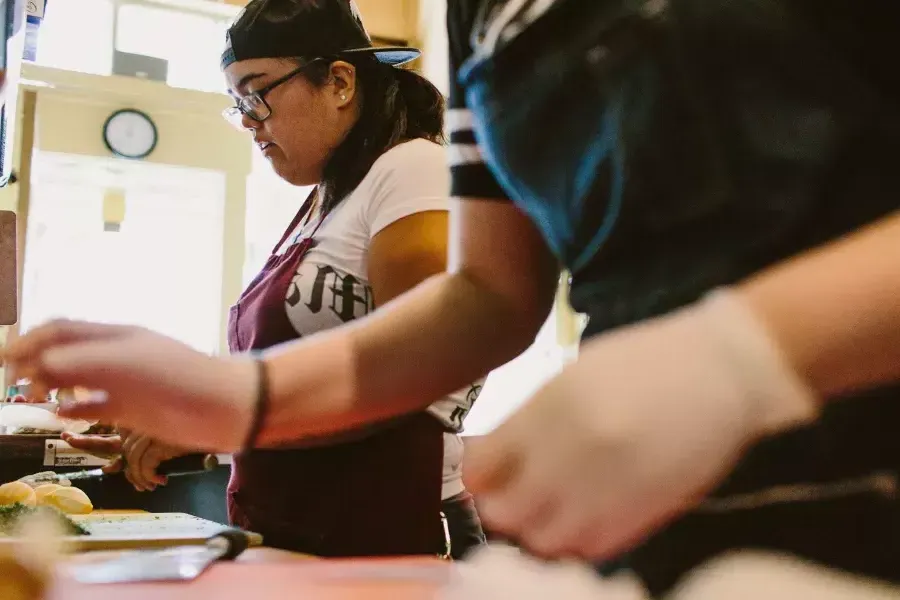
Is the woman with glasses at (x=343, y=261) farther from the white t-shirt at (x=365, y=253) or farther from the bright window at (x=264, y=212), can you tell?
the bright window at (x=264, y=212)

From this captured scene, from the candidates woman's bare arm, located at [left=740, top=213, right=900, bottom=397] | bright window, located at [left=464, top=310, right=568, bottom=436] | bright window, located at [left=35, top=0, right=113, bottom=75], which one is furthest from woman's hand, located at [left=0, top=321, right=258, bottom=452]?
bright window, located at [left=35, top=0, right=113, bottom=75]

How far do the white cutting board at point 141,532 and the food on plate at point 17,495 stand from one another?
66mm

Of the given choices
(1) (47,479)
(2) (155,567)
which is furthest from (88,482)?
(2) (155,567)

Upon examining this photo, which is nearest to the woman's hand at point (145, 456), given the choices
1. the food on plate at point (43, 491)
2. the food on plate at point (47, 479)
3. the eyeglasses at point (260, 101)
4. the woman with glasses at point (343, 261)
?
the woman with glasses at point (343, 261)

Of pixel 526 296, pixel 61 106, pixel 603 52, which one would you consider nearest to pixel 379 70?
pixel 526 296

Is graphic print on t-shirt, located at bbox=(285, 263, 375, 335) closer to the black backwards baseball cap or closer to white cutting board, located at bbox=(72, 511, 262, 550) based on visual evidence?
white cutting board, located at bbox=(72, 511, 262, 550)

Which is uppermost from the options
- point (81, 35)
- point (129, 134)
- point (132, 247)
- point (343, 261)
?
point (81, 35)

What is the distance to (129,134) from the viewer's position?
356 cm

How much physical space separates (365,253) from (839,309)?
2.87 ft

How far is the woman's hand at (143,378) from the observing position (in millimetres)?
556

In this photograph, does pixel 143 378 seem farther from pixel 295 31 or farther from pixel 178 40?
pixel 178 40

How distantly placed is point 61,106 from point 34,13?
7.58 ft

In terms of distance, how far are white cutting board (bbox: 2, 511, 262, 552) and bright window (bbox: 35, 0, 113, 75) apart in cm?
283

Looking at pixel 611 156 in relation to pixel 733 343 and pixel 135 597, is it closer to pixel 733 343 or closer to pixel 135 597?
pixel 733 343
